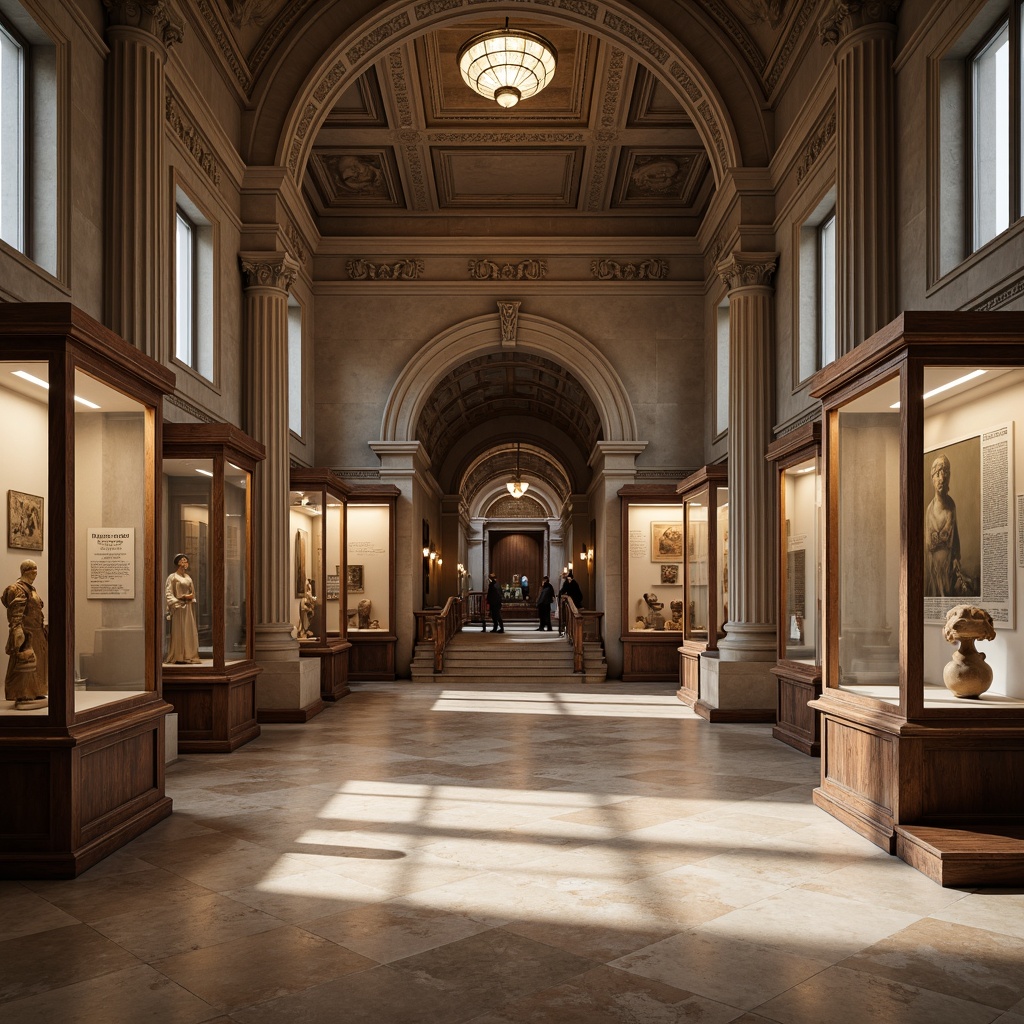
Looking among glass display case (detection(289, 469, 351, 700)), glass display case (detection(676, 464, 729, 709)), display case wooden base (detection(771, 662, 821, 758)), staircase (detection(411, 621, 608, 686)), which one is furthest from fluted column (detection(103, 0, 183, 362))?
staircase (detection(411, 621, 608, 686))

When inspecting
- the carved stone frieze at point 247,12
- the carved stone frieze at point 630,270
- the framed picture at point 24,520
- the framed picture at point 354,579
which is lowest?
the framed picture at point 354,579

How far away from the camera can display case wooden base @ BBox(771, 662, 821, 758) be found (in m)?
9.79

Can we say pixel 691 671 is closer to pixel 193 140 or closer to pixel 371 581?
pixel 371 581

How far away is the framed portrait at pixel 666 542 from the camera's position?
17.6m

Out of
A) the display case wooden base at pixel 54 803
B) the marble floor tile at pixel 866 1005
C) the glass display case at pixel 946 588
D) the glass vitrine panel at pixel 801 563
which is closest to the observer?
the marble floor tile at pixel 866 1005

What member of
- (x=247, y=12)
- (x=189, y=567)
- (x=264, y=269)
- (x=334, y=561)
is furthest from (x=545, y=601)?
(x=189, y=567)

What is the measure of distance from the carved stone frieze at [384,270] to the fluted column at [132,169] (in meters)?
9.46

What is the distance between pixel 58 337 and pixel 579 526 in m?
27.7

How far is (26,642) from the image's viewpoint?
5.78 m

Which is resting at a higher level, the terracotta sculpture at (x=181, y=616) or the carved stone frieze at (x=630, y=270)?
the carved stone frieze at (x=630, y=270)

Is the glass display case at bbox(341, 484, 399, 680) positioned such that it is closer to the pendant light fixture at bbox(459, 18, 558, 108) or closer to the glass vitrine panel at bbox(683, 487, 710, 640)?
the glass vitrine panel at bbox(683, 487, 710, 640)

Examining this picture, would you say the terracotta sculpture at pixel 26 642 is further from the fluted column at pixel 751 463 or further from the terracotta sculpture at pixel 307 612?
the fluted column at pixel 751 463

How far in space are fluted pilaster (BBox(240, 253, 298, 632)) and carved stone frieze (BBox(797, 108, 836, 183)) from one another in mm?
7052


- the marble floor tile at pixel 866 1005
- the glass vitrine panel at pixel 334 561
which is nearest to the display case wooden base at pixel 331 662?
the glass vitrine panel at pixel 334 561
